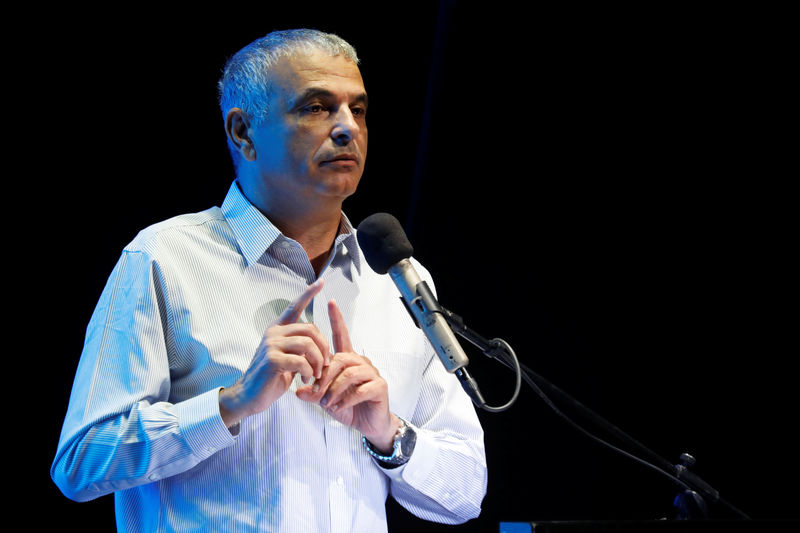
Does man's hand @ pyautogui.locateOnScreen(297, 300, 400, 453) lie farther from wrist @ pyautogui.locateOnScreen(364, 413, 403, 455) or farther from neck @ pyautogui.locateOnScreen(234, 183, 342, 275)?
neck @ pyautogui.locateOnScreen(234, 183, 342, 275)

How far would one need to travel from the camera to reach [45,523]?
215cm

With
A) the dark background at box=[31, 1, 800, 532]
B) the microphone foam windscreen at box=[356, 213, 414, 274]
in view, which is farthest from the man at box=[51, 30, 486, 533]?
the dark background at box=[31, 1, 800, 532]

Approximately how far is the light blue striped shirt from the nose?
0.29m

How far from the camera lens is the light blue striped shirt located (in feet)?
4.57

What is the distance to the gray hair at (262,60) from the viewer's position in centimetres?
183

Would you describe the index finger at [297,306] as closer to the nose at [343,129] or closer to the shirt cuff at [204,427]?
the shirt cuff at [204,427]

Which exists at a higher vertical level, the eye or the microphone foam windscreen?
the eye

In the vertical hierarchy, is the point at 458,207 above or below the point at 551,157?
below

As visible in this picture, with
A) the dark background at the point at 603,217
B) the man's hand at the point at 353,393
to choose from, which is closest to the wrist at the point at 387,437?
the man's hand at the point at 353,393

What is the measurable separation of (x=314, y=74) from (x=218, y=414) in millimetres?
929

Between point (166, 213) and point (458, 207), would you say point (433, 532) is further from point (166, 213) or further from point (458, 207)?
point (166, 213)

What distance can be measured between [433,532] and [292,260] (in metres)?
1.57

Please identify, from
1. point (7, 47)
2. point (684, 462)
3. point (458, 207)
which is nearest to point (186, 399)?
point (684, 462)

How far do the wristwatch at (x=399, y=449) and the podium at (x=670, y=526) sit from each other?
62cm
